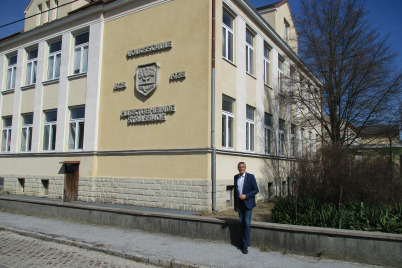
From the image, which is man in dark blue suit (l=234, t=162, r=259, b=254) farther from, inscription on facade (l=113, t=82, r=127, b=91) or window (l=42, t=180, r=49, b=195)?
window (l=42, t=180, r=49, b=195)

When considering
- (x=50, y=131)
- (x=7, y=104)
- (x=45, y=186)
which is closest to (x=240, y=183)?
(x=45, y=186)

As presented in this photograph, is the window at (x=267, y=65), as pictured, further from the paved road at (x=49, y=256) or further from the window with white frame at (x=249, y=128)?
the paved road at (x=49, y=256)

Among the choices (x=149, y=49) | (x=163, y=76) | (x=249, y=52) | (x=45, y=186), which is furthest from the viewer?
(x=45, y=186)

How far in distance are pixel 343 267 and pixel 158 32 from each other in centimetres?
1065

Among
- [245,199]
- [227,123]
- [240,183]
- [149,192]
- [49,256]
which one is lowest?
[49,256]

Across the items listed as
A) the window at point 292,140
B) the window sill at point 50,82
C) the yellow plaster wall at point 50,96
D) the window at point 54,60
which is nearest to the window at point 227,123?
the window at point 292,140

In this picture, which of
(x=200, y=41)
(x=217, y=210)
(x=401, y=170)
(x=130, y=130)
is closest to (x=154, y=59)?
(x=200, y=41)

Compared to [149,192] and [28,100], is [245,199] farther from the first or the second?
[28,100]

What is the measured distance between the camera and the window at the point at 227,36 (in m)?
13.2

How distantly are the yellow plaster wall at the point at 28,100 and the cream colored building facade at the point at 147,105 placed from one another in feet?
0.19

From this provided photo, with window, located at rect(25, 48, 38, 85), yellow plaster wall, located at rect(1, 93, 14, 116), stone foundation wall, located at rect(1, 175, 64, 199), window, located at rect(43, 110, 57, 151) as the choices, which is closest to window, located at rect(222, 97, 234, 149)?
stone foundation wall, located at rect(1, 175, 64, 199)

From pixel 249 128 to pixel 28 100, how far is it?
39.7 ft

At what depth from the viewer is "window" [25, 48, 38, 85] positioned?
A: 722 inches

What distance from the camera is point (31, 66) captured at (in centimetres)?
1853
